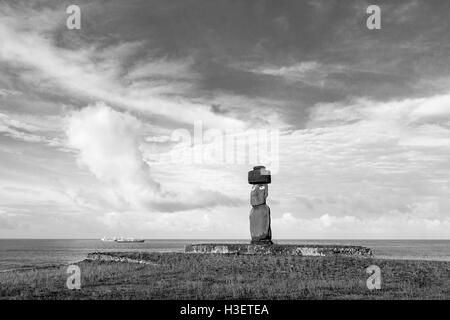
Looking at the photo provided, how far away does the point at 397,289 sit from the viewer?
17984mm

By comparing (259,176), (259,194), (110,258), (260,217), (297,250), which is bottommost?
(110,258)

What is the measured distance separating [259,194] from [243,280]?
10302mm

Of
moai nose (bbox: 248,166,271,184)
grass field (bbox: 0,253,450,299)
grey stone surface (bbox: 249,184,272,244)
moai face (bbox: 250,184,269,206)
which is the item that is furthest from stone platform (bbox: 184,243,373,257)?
moai nose (bbox: 248,166,271,184)

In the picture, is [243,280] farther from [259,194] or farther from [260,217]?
[259,194]

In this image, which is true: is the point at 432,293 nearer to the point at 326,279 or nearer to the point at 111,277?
the point at 326,279

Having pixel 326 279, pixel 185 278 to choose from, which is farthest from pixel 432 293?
pixel 185 278

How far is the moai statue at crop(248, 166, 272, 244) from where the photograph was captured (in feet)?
95.1

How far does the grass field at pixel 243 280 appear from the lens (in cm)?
1638

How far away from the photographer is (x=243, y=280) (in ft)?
63.3

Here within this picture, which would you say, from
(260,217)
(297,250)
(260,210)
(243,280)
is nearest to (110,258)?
(260,217)

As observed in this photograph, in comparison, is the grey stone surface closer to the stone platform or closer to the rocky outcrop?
the stone platform
